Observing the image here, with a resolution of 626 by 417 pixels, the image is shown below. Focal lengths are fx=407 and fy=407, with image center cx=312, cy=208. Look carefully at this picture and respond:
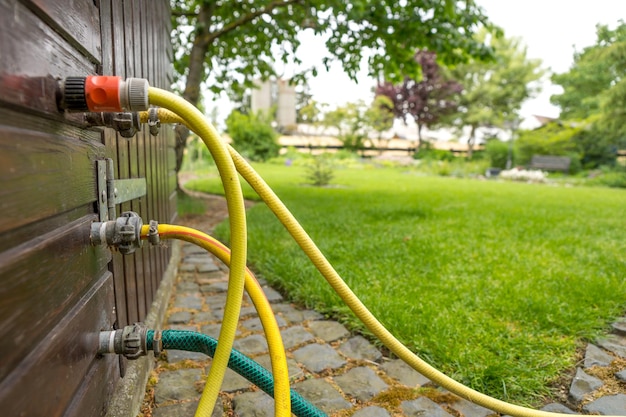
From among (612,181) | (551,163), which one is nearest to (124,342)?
(612,181)

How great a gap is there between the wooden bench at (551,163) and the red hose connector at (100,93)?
53.0 feet

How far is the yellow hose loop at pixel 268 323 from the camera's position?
1.01 meters

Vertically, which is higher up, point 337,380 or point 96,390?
point 96,390

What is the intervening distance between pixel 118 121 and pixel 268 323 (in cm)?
64

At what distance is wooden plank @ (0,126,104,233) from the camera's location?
Result: 59 cm

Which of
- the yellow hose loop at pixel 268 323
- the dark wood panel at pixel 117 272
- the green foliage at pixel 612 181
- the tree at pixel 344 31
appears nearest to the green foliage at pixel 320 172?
the tree at pixel 344 31

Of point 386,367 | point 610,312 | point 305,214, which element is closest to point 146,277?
point 386,367

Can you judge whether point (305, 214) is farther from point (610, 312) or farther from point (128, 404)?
point (128, 404)

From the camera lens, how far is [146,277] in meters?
1.82

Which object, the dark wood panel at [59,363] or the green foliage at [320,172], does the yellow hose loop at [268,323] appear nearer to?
the dark wood panel at [59,363]

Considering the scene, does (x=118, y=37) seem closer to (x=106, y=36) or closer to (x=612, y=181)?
(x=106, y=36)

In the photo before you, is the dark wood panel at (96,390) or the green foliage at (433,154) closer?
the dark wood panel at (96,390)

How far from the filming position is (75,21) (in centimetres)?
90

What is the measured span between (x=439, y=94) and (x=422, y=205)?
19.5 m
